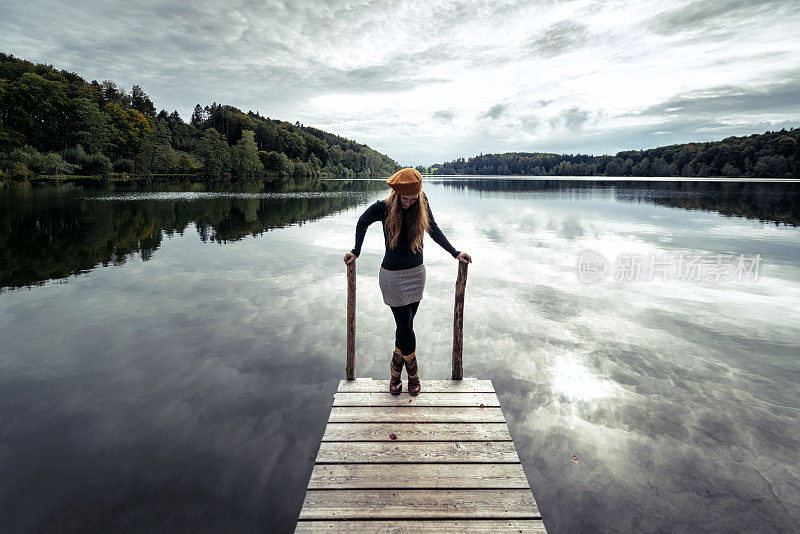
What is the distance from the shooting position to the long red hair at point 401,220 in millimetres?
4969

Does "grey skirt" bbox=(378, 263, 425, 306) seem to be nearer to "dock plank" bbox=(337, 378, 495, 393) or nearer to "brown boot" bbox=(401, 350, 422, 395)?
"brown boot" bbox=(401, 350, 422, 395)

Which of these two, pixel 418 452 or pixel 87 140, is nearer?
pixel 418 452

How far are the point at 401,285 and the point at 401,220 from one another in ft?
2.78

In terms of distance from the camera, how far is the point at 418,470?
166 inches

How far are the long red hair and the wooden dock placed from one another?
2298 mm

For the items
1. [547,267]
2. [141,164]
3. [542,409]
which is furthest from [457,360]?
[141,164]

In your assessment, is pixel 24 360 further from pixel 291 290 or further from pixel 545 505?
pixel 545 505

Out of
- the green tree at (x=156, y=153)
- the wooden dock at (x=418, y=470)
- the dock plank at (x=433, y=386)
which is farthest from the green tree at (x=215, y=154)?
the wooden dock at (x=418, y=470)

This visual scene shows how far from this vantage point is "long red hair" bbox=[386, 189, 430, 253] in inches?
196

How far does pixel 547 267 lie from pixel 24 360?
641 inches

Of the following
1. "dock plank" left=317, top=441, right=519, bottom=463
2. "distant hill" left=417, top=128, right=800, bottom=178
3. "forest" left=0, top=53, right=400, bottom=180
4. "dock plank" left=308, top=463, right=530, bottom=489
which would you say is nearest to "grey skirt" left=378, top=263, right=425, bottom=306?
"dock plank" left=317, top=441, right=519, bottom=463

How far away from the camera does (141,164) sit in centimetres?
9819

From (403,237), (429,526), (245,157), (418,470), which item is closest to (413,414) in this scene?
(418,470)

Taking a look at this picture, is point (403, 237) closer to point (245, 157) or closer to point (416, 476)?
point (416, 476)
